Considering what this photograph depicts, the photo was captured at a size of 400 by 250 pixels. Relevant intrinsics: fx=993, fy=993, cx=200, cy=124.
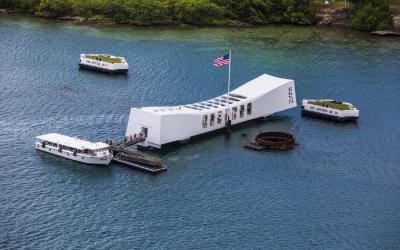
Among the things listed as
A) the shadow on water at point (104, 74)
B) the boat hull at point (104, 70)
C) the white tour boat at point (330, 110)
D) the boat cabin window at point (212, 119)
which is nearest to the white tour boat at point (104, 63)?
the boat hull at point (104, 70)

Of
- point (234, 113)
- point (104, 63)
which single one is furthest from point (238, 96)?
point (104, 63)

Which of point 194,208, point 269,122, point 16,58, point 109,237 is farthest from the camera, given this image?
point 16,58

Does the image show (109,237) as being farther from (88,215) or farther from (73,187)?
(73,187)

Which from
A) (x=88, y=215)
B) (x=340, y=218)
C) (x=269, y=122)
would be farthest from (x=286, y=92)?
(x=88, y=215)

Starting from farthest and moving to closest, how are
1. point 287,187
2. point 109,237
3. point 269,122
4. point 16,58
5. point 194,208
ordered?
point 16,58 < point 269,122 < point 287,187 < point 194,208 < point 109,237

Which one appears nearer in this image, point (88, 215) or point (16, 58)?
point (88, 215)

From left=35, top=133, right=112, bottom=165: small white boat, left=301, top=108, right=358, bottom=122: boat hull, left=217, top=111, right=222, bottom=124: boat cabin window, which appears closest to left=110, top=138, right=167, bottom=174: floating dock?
left=35, top=133, right=112, bottom=165: small white boat
